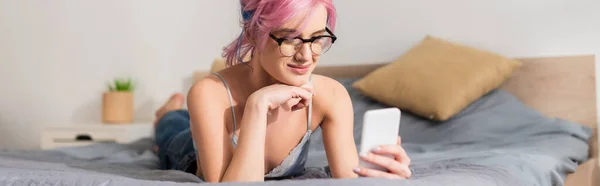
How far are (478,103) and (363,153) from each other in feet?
4.97

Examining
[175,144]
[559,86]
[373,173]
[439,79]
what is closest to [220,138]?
[373,173]

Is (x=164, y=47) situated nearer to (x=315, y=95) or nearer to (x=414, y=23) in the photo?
(x=414, y=23)

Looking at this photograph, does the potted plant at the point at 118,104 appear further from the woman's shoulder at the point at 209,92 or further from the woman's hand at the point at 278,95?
the woman's hand at the point at 278,95

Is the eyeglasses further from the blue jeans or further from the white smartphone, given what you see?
the blue jeans

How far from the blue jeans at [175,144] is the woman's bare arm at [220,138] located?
1.74ft

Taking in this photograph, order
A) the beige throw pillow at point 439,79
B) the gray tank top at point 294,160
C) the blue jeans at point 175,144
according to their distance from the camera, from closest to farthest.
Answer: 1. the gray tank top at point 294,160
2. the blue jeans at point 175,144
3. the beige throw pillow at point 439,79

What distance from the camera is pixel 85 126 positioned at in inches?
131

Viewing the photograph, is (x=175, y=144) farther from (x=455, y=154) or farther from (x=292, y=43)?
(x=292, y=43)

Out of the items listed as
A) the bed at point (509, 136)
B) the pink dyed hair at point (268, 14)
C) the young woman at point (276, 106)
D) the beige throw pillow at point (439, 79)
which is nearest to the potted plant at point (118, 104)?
the bed at point (509, 136)

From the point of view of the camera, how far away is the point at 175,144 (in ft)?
7.06

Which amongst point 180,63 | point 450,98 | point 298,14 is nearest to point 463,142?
point 450,98

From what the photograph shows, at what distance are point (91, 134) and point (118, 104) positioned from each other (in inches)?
9.2

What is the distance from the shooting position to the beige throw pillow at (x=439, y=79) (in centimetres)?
249

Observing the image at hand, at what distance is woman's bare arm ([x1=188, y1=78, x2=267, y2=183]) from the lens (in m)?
1.28
